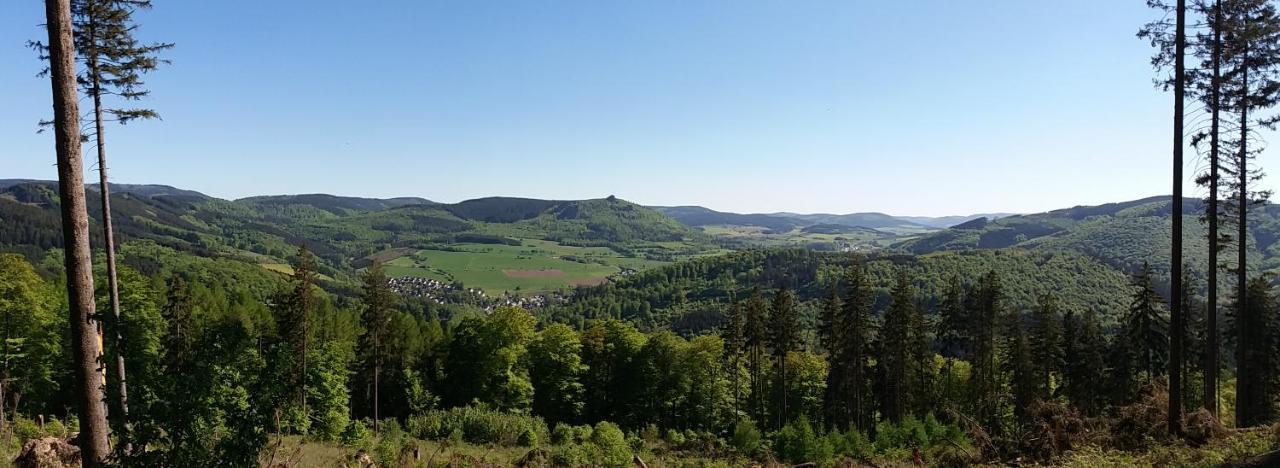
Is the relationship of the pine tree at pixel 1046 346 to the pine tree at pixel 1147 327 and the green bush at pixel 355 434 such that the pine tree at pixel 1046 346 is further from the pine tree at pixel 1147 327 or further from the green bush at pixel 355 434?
the green bush at pixel 355 434

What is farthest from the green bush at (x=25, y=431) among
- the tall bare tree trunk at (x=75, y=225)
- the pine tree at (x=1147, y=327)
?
the pine tree at (x=1147, y=327)

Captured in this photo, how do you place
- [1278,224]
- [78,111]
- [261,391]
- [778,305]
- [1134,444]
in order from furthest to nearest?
[1278,224] < [778,305] < [1134,444] < [78,111] < [261,391]

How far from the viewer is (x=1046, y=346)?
37969 millimetres

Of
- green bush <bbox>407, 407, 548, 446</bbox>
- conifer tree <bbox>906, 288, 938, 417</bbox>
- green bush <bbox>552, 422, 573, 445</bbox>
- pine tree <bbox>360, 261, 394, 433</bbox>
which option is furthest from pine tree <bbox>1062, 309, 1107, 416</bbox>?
pine tree <bbox>360, 261, 394, 433</bbox>

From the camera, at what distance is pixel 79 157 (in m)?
8.52

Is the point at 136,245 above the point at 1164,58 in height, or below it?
below

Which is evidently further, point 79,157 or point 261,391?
point 79,157

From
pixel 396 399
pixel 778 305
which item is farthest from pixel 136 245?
pixel 778 305

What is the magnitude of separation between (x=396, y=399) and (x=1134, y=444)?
44.2 metres

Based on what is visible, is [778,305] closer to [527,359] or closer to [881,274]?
[527,359]

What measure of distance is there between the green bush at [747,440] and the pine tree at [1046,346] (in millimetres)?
19522

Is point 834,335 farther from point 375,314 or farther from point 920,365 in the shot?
point 375,314

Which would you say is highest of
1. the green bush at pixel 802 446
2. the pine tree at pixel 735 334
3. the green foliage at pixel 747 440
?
the pine tree at pixel 735 334

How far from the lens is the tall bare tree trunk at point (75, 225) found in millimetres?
8219
